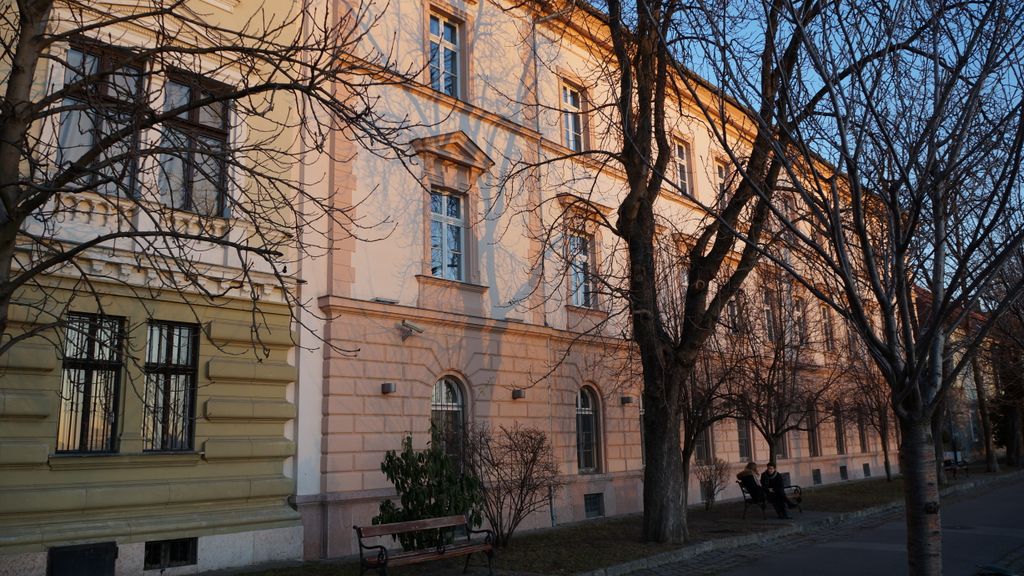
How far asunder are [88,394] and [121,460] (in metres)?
1.05

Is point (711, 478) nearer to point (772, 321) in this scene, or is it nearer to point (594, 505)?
point (594, 505)

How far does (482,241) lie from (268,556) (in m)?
8.12

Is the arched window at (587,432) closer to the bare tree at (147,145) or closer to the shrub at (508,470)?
the shrub at (508,470)

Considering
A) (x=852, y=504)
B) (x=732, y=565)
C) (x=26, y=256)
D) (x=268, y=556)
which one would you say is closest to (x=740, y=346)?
(x=852, y=504)

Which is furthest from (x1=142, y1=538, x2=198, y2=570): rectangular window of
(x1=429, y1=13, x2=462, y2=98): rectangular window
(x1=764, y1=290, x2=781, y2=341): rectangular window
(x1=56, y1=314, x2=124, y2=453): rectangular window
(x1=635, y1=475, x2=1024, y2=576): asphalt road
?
(x1=764, y1=290, x2=781, y2=341): rectangular window

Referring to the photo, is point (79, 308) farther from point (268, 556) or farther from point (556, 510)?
point (556, 510)

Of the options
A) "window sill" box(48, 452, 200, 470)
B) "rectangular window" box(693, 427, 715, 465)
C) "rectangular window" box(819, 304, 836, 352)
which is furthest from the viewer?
"rectangular window" box(819, 304, 836, 352)

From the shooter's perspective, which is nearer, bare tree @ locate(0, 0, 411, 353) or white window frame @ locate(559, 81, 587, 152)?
bare tree @ locate(0, 0, 411, 353)

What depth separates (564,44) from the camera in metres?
21.7

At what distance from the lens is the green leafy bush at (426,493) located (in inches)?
466

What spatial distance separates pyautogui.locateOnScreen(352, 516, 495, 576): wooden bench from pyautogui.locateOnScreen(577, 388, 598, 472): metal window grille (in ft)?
27.1

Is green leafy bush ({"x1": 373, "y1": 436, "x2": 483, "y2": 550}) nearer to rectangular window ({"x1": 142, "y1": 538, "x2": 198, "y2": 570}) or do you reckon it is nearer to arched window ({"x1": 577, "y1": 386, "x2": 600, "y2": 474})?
rectangular window ({"x1": 142, "y1": 538, "x2": 198, "y2": 570})

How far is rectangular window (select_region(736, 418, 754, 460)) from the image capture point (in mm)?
26844

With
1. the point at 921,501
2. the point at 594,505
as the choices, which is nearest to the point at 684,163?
the point at 594,505
